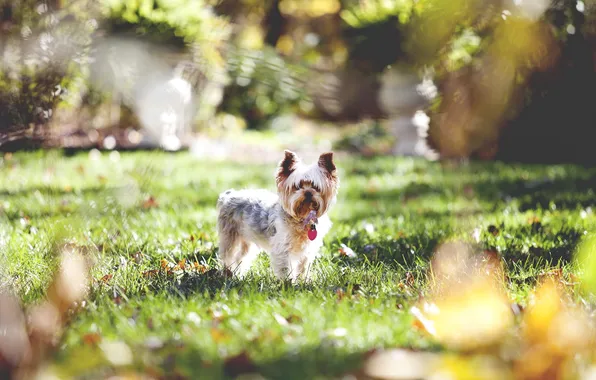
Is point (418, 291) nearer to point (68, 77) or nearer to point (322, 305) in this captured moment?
point (322, 305)

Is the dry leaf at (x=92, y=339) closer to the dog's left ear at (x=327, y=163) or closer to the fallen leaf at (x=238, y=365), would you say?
the fallen leaf at (x=238, y=365)

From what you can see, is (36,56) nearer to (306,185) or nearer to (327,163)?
(306,185)

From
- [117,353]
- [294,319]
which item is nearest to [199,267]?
[294,319]

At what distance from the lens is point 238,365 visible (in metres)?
2.36

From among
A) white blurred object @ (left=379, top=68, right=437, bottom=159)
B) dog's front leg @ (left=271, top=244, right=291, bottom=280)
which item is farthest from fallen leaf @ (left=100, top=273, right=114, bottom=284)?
white blurred object @ (left=379, top=68, right=437, bottom=159)

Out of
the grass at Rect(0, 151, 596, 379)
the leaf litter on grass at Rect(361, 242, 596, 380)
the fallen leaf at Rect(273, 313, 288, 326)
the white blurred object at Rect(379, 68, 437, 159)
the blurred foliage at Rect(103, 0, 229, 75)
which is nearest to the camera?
the blurred foliage at Rect(103, 0, 229, 75)

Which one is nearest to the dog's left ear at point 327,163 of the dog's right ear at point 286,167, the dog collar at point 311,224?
the dog's right ear at point 286,167

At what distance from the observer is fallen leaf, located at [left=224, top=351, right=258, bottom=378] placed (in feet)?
7.70

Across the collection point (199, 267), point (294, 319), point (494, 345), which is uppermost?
point (494, 345)

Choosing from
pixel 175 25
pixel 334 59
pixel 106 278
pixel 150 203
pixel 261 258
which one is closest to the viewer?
pixel 175 25

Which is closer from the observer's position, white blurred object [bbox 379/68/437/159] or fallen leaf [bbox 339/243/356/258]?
white blurred object [bbox 379/68/437/159]

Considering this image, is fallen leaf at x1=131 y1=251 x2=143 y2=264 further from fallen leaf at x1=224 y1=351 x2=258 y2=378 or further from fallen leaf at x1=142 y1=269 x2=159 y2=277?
fallen leaf at x1=224 y1=351 x2=258 y2=378

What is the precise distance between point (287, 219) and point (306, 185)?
351mm

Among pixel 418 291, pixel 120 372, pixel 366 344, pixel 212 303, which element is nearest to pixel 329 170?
pixel 418 291
